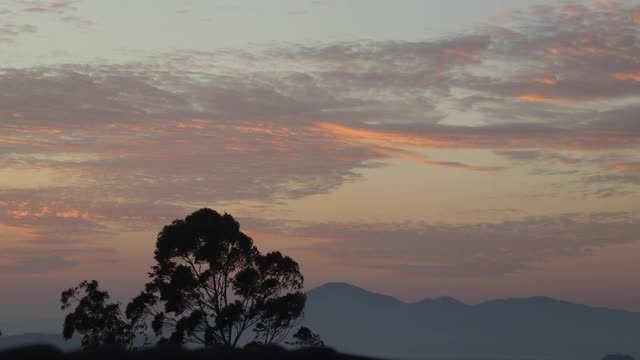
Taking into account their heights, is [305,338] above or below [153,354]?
above

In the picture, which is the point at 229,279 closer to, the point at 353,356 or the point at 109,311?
the point at 109,311

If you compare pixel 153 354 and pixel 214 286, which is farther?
pixel 214 286

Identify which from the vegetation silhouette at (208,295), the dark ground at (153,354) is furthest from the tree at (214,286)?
the dark ground at (153,354)

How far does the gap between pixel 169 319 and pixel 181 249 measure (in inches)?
239

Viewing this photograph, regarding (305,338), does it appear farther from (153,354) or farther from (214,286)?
(153,354)

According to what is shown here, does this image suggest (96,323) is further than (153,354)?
Yes

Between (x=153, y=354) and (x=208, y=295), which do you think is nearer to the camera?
(x=153, y=354)

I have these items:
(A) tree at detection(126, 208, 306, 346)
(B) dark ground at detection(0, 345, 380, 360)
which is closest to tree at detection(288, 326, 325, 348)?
(A) tree at detection(126, 208, 306, 346)

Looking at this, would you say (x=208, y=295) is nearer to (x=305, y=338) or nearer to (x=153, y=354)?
(x=305, y=338)

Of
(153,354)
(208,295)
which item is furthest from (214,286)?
(153,354)

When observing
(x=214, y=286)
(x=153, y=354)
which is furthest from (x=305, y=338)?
(x=153, y=354)

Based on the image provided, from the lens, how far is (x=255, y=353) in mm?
28172

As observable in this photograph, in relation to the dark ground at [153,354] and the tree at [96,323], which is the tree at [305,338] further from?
the dark ground at [153,354]

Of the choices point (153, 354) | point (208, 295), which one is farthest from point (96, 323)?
point (153, 354)
